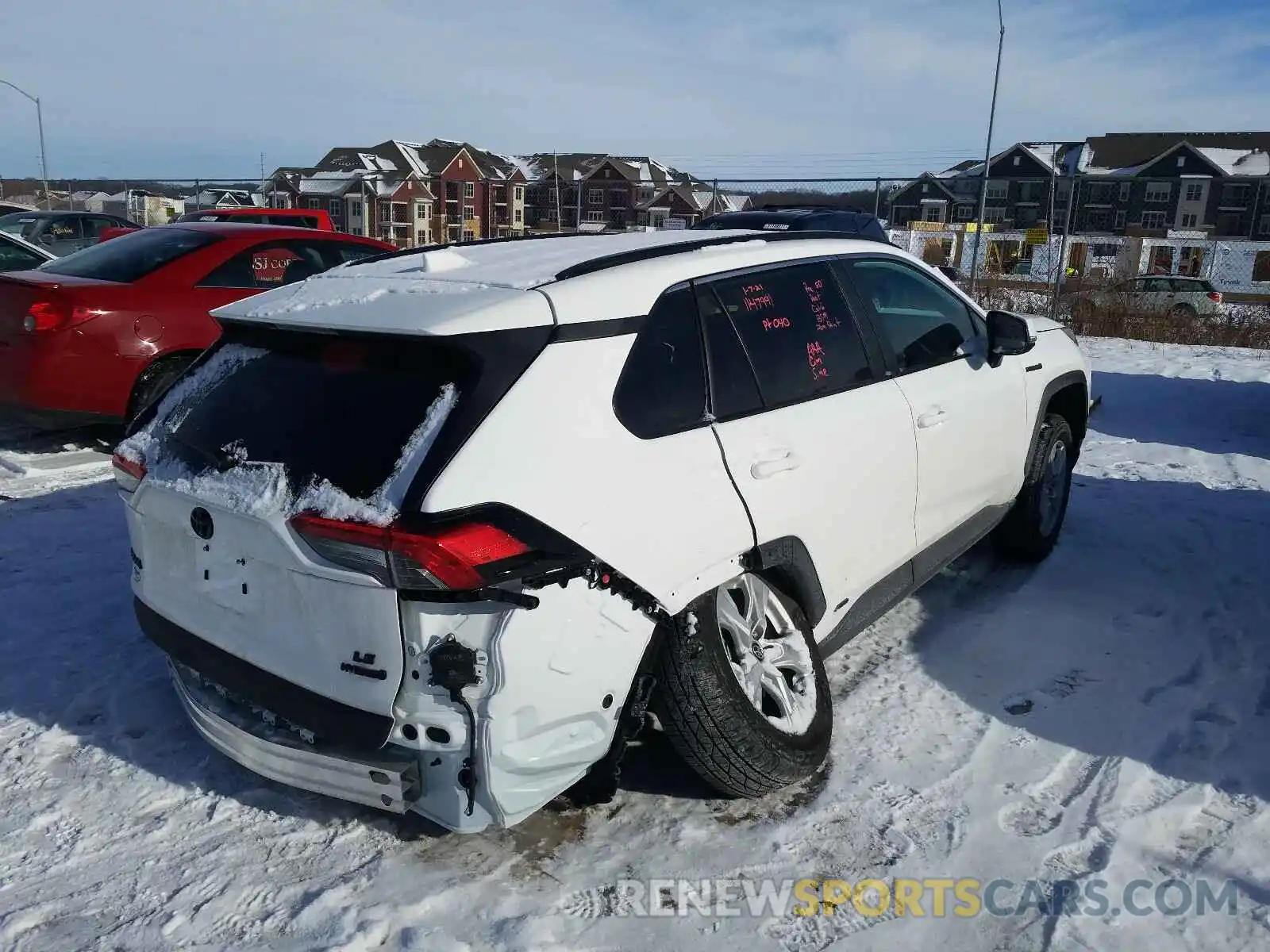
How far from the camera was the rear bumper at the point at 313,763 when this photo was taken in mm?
2559

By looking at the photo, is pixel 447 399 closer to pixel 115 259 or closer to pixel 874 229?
pixel 115 259

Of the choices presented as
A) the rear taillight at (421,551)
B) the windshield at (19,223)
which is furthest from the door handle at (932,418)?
the windshield at (19,223)

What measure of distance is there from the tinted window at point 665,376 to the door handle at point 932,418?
120cm

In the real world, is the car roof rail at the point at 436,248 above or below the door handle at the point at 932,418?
above

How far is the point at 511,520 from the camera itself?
2.44 meters

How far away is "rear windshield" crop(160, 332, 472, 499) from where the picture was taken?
2525mm

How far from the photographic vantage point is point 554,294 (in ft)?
9.04

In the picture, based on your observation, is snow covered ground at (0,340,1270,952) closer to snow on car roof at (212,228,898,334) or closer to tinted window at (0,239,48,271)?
snow on car roof at (212,228,898,334)

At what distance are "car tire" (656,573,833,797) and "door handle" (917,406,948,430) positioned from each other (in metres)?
1.02

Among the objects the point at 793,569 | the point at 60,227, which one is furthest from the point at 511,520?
the point at 60,227

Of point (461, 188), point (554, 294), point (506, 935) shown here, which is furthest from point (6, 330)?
point (461, 188)

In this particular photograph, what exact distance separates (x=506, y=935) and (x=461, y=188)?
96.0 feet

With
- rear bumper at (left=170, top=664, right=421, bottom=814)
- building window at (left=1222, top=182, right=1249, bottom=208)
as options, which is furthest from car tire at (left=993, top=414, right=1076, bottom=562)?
building window at (left=1222, top=182, right=1249, bottom=208)

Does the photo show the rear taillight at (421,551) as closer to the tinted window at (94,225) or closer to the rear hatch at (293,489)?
the rear hatch at (293,489)
